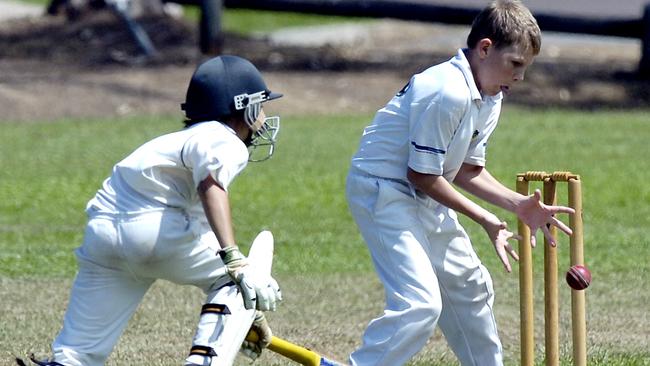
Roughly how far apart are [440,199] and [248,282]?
855 millimetres

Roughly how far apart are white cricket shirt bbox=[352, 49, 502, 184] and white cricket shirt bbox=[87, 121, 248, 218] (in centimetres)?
58

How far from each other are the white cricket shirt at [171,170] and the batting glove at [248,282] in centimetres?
33

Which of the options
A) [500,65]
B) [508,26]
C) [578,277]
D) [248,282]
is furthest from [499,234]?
[248,282]

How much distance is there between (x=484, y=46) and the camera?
5301 mm

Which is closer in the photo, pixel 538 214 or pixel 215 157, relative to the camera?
pixel 215 157

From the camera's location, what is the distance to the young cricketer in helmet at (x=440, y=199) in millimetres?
5258

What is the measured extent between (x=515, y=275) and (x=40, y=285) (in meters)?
3.20

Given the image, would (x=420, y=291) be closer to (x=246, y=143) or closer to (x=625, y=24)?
(x=246, y=143)

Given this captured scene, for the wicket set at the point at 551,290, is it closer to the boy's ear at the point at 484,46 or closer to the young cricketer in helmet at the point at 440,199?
the young cricketer in helmet at the point at 440,199

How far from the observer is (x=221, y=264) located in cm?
546

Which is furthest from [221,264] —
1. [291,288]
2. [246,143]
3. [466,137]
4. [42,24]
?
[42,24]

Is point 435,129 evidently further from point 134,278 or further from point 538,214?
point 134,278

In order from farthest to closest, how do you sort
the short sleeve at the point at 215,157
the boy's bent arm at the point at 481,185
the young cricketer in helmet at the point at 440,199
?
the boy's bent arm at the point at 481,185 < the young cricketer in helmet at the point at 440,199 < the short sleeve at the point at 215,157

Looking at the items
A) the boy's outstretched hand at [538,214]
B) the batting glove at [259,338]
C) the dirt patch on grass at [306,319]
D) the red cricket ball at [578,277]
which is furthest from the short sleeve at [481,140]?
the dirt patch on grass at [306,319]
